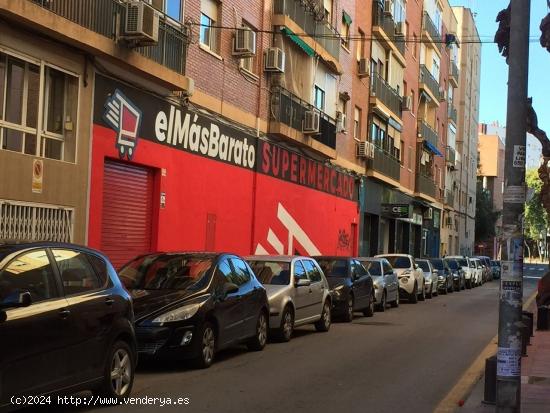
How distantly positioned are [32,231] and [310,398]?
6.33 metres

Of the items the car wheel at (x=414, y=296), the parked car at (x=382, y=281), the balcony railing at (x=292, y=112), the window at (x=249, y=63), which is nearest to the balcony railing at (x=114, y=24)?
the window at (x=249, y=63)

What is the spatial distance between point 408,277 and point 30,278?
18.7 meters

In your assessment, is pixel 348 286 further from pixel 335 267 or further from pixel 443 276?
pixel 443 276

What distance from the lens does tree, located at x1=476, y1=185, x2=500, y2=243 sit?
7644 centimetres

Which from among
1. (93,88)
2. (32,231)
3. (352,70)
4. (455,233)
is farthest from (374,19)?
(455,233)

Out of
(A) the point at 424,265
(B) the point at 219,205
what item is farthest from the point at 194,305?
(A) the point at 424,265

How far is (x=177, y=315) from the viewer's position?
8.90 meters

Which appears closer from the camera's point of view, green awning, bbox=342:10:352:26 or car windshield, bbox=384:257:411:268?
car windshield, bbox=384:257:411:268

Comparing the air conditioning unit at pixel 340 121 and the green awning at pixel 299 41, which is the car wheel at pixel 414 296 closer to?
the air conditioning unit at pixel 340 121

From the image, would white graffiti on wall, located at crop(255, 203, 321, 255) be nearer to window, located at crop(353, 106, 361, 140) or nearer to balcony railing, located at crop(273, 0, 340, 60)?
balcony railing, located at crop(273, 0, 340, 60)

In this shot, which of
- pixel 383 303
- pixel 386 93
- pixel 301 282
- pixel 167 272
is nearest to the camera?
pixel 167 272

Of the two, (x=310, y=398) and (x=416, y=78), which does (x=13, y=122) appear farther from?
(x=416, y=78)

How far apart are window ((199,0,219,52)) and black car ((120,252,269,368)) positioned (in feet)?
28.6

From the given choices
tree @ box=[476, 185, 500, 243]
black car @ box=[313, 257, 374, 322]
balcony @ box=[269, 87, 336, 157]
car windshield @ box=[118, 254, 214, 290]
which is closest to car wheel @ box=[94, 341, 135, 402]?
car windshield @ box=[118, 254, 214, 290]
